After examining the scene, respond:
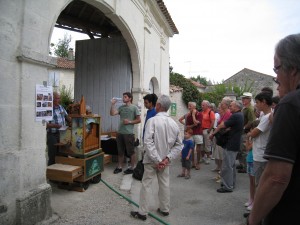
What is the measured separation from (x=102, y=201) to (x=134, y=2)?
5.18 m

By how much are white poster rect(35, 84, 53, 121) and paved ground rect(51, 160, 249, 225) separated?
1458mm

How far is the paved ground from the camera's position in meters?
3.88

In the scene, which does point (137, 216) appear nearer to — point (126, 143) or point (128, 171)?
point (128, 171)

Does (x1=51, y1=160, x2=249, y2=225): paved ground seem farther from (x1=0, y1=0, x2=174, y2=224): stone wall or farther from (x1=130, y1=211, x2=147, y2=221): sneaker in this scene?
(x1=0, y1=0, x2=174, y2=224): stone wall

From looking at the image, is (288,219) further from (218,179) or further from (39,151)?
(218,179)

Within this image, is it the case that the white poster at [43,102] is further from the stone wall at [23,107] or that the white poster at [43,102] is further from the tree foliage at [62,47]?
the tree foliage at [62,47]

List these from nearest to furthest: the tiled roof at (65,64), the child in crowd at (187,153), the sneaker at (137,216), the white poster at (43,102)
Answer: the white poster at (43,102), the sneaker at (137,216), the child in crowd at (187,153), the tiled roof at (65,64)

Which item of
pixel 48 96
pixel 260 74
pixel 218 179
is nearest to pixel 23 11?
pixel 48 96

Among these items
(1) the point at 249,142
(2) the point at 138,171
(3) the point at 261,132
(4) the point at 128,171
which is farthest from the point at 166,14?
(3) the point at 261,132

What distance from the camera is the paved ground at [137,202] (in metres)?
3.88

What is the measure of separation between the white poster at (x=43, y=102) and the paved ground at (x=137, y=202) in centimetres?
146

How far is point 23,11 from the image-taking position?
10.4 ft

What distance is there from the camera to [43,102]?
3539mm

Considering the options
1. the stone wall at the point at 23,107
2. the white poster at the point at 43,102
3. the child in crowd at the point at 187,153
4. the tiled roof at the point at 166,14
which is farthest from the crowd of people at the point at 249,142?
the tiled roof at the point at 166,14
